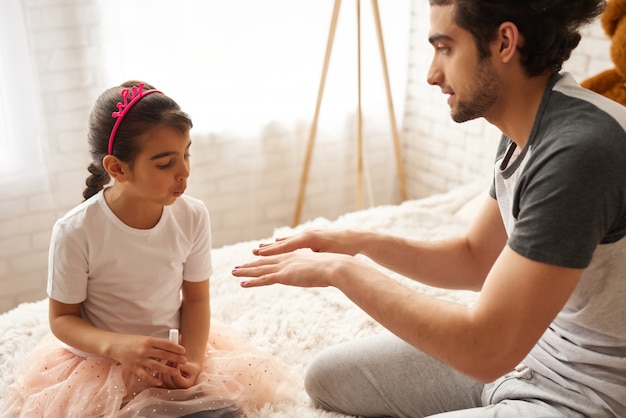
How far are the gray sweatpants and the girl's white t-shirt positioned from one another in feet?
1.19

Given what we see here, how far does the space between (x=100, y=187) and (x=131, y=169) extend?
0.17 meters

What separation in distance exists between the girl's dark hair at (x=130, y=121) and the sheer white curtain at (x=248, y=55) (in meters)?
1.14

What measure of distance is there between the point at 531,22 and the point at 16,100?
1.88 m

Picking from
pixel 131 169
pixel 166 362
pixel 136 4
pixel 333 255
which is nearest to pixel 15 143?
pixel 136 4

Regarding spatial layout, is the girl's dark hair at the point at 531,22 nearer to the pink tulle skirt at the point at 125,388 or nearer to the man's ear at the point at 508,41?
the man's ear at the point at 508,41

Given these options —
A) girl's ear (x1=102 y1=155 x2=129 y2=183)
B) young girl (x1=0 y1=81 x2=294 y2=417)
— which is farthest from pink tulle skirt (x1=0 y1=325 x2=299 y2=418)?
girl's ear (x1=102 y1=155 x2=129 y2=183)

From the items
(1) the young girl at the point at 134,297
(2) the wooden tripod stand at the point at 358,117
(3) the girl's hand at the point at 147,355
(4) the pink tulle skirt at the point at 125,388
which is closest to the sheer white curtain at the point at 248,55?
(2) the wooden tripod stand at the point at 358,117

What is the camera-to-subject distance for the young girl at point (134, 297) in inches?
55.0

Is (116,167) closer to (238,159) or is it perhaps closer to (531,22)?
(531,22)

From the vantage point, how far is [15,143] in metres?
2.47

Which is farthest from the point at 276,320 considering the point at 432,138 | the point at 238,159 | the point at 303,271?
the point at 432,138

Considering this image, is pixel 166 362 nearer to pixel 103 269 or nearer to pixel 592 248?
pixel 103 269

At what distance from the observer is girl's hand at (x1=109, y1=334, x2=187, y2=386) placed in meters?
1.37

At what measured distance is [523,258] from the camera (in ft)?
3.54
